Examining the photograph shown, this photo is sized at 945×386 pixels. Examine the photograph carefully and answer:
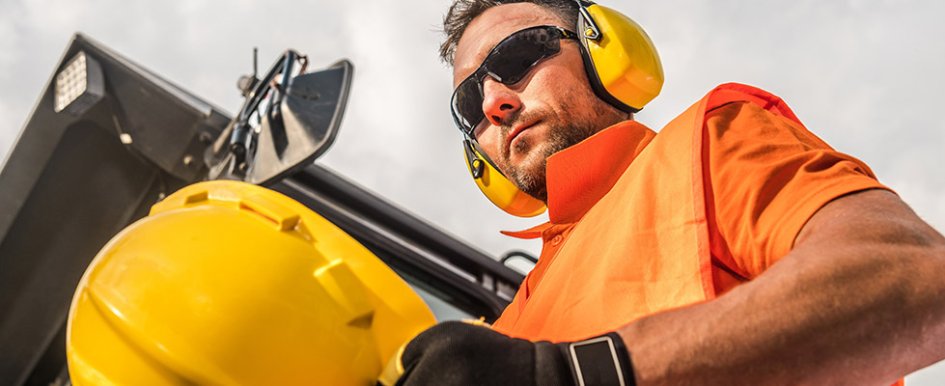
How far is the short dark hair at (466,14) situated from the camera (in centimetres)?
250

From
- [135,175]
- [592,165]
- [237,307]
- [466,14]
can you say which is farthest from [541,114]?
[135,175]

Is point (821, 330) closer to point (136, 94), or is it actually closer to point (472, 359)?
point (472, 359)

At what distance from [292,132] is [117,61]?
3.91ft

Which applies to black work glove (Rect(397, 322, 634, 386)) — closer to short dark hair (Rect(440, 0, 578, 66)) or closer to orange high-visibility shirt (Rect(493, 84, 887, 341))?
orange high-visibility shirt (Rect(493, 84, 887, 341))

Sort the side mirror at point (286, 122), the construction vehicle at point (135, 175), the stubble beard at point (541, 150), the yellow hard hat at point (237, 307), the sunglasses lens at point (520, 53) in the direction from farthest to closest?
the construction vehicle at point (135, 175) < the side mirror at point (286, 122) < the sunglasses lens at point (520, 53) < the stubble beard at point (541, 150) < the yellow hard hat at point (237, 307)

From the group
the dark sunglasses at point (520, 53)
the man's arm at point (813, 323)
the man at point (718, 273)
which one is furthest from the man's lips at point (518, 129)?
the man's arm at point (813, 323)

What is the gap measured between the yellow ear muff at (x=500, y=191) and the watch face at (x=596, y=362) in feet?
5.15

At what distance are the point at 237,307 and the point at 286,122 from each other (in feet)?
7.10

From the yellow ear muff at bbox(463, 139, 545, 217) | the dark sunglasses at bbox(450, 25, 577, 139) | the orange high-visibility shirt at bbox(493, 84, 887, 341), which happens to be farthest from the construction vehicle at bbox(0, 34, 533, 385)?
the orange high-visibility shirt at bbox(493, 84, 887, 341)

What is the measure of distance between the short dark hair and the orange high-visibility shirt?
105cm

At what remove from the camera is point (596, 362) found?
927 mm

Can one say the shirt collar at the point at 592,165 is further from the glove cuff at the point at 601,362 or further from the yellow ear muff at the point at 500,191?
the glove cuff at the point at 601,362

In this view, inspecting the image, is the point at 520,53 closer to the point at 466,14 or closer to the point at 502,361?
the point at 466,14

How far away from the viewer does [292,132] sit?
3.12 metres
